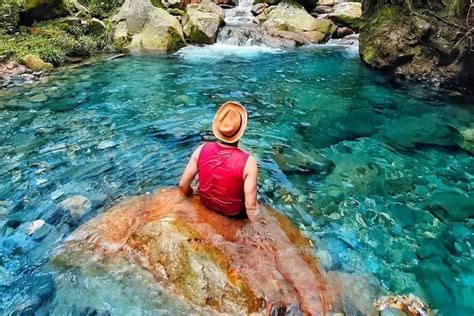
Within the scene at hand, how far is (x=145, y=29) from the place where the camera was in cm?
1703

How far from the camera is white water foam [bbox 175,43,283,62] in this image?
51.3ft

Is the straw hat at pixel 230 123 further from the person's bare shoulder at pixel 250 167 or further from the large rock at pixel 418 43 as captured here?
the large rock at pixel 418 43

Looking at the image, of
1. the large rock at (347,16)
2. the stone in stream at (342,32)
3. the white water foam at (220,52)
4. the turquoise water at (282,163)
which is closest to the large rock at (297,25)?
the stone in stream at (342,32)

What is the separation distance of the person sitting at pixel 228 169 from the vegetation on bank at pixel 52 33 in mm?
11208

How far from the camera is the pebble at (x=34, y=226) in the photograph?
480 cm

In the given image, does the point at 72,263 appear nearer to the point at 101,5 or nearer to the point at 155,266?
the point at 155,266

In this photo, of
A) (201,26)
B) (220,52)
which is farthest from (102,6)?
(220,52)

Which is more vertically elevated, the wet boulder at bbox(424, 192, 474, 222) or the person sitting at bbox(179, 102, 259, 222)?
the person sitting at bbox(179, 102, 259, 222)

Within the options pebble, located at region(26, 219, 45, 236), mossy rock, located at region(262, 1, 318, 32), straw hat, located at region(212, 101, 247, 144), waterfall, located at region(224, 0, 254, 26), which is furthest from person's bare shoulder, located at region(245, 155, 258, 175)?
waterfall, located at region(224, 0, 254, 26)

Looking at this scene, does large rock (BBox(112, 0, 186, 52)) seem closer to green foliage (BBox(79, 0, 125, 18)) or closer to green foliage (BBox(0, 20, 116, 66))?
green foliage (BBox(0, 20, 116, 66))

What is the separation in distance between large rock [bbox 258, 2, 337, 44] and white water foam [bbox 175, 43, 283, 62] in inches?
75.1

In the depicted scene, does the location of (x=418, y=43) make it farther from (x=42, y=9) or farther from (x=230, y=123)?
(x=42, y=9)

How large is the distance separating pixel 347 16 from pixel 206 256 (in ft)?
61.0

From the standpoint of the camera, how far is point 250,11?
2286 cm
